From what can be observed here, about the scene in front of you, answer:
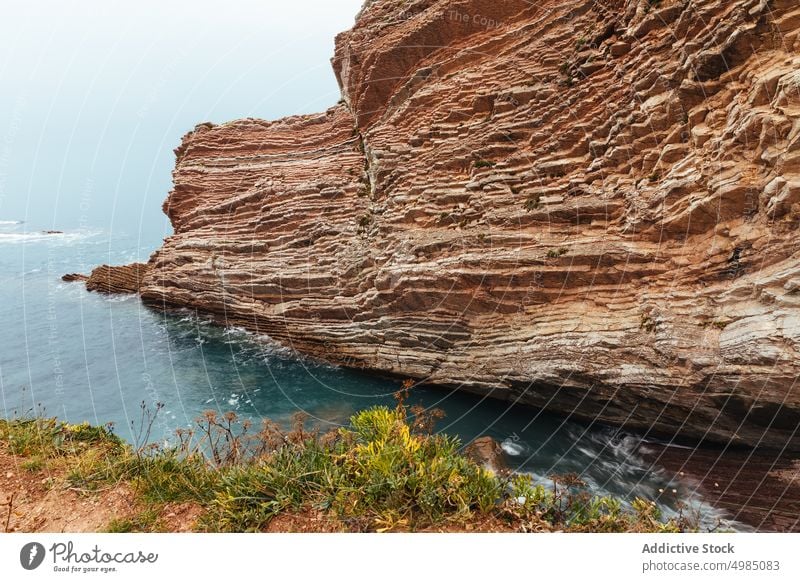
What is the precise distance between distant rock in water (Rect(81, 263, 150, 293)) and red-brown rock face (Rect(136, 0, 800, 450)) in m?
11.1

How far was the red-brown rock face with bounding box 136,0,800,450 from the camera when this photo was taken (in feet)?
34.0

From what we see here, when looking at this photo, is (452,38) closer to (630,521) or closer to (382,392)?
(382,392)

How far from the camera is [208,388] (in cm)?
1817

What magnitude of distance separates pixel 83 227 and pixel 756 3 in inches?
2932

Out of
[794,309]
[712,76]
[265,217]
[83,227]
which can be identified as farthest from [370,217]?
[83,227]

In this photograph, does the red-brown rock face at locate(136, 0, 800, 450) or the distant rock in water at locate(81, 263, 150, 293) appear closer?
the red-brown rock face at locate(136, 0, 800, 450)

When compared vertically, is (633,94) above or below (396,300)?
above

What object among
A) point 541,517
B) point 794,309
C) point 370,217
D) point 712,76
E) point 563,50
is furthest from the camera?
point 370,217

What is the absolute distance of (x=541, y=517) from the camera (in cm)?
586

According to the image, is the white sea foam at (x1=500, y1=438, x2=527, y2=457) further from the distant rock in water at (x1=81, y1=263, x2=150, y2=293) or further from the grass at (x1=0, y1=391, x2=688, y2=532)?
the distant rock in water at (x1=81, y1=263, x2=150, y2=293)

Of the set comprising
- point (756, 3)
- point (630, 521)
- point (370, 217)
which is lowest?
point (630, 521)
